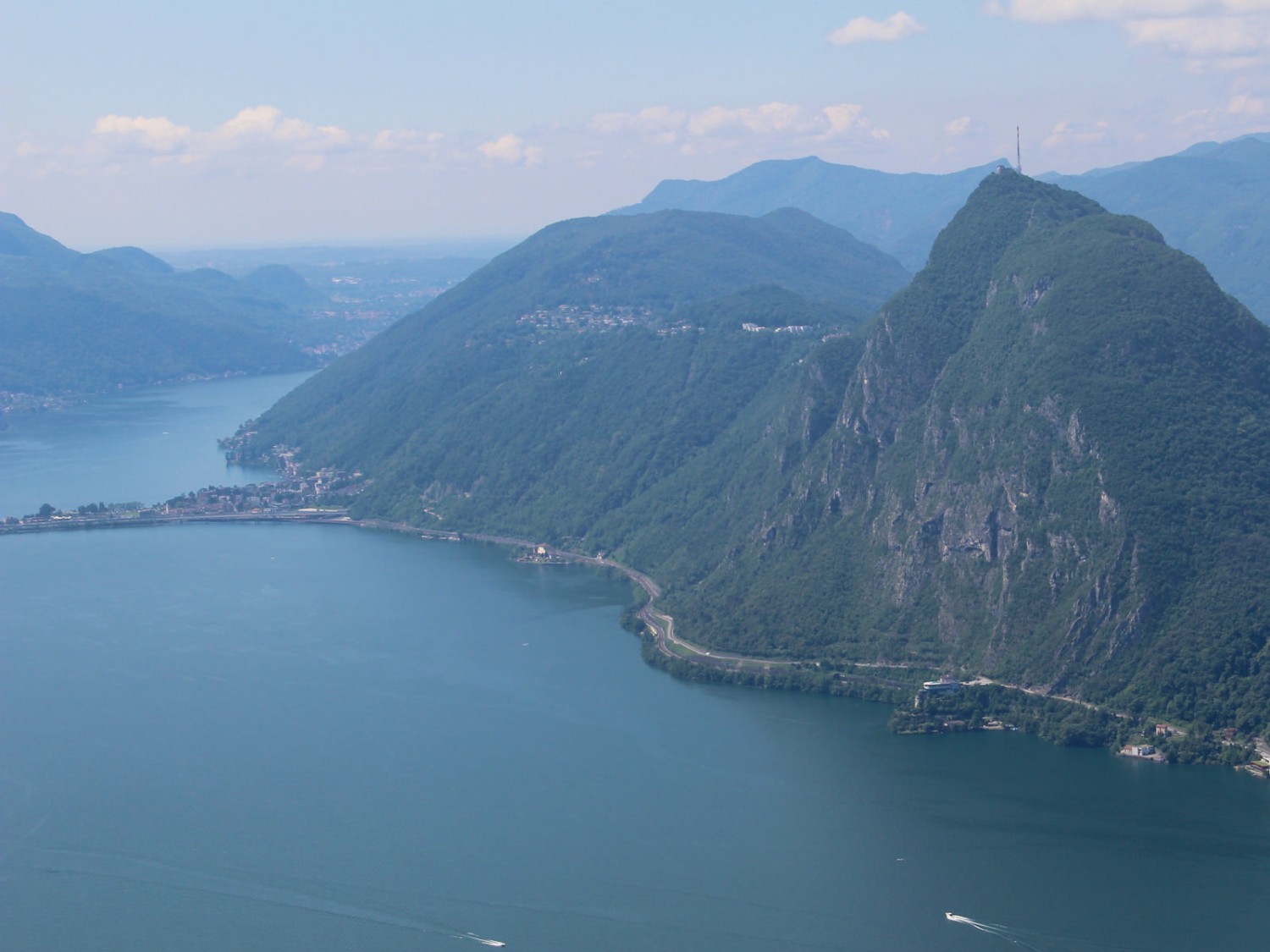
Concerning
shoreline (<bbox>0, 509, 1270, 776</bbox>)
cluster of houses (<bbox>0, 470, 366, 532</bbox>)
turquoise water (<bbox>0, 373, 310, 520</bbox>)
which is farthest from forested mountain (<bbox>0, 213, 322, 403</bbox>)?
shoreline (<bbox>0, 509, 1270, 776</bbox>)

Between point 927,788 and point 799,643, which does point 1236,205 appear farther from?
point 927,788

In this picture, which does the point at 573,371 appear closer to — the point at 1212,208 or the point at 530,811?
the point at 530,811

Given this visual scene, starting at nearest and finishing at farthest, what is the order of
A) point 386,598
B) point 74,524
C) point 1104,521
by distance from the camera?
1. point 1104,521
2. point 386,598
3. point 74,524

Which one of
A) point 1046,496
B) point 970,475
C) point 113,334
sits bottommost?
point 1046,496

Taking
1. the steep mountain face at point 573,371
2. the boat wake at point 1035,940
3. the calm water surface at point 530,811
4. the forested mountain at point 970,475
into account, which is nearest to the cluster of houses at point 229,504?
the steep mountain face at point 573,371

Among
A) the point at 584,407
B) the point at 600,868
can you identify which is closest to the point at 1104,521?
the point at 600,868

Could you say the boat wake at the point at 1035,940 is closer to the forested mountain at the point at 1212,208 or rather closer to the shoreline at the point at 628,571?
the shoreline at the point at 628,571

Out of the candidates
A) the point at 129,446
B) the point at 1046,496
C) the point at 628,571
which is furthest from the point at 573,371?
the point at 1046,496
